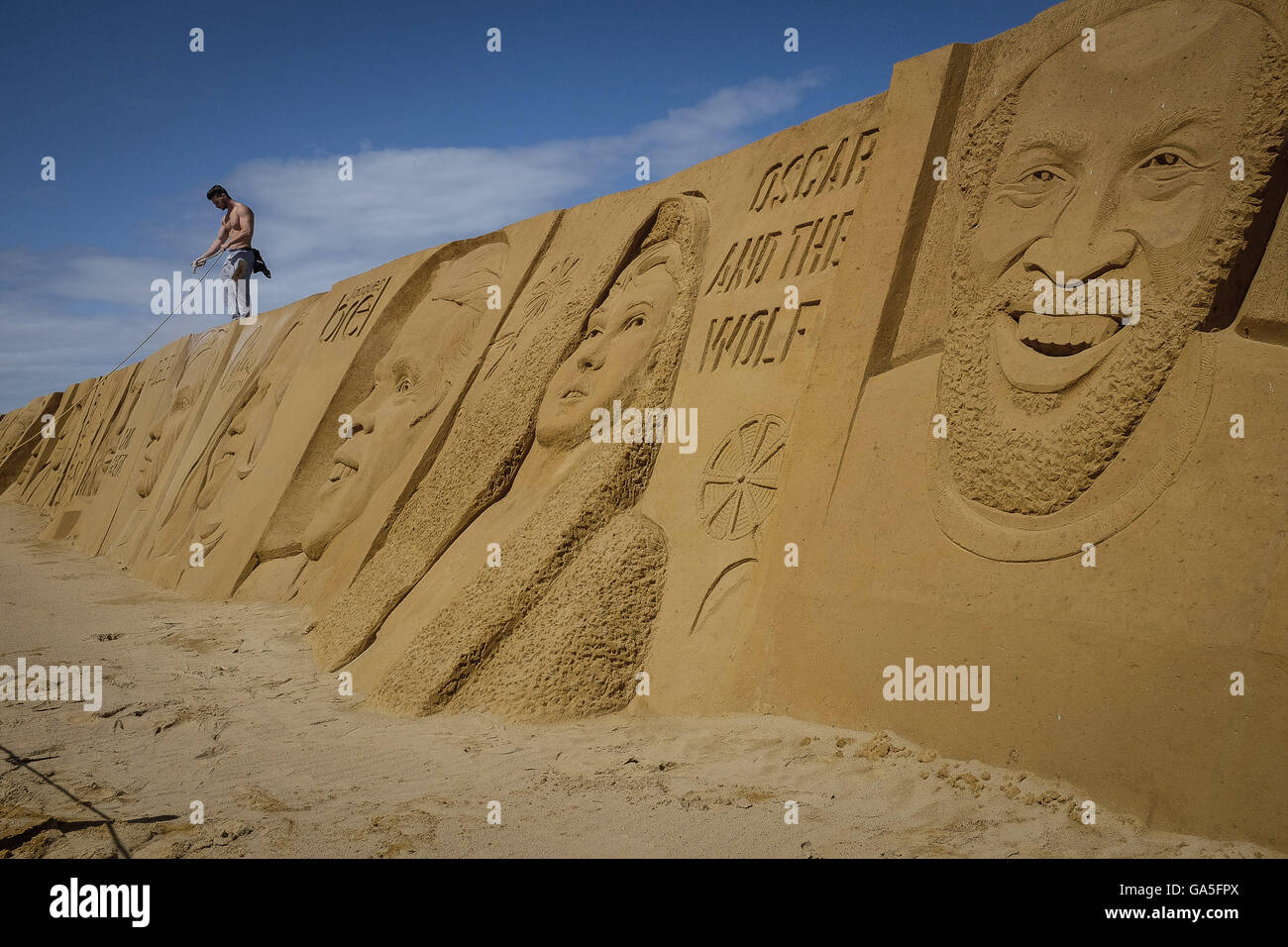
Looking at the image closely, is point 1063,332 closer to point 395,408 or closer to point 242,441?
point 395,408

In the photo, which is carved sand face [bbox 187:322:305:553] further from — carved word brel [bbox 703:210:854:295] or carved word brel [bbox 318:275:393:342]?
carved word brel [bbox 703:210:854:295]

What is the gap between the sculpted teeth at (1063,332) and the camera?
3.26 metres

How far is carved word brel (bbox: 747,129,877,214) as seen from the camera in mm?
4707

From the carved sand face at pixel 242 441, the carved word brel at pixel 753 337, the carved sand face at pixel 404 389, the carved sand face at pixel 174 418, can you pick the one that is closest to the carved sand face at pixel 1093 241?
the carved word brel at pixel 753 337

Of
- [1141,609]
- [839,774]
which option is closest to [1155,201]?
[1141,609]

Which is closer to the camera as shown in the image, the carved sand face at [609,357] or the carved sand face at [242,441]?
the carved sand face at [609,357]

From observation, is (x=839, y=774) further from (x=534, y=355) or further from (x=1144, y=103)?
(x=534, y=355)

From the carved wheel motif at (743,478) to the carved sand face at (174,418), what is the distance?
8.67 meters

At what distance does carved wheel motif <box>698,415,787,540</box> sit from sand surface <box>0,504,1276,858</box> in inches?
36.1

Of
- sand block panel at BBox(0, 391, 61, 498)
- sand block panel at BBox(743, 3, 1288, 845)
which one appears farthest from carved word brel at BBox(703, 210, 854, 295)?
sand block panel at BBox(0, 391, 61, 498)

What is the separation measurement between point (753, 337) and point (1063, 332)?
1646mm

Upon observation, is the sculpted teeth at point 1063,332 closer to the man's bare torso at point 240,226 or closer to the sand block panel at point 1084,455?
the sand block panel at point 1084,455
